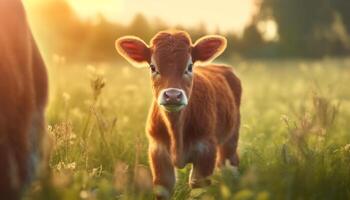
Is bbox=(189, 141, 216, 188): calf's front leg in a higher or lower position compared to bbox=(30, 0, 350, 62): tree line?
higher

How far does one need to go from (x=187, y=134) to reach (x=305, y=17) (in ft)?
157

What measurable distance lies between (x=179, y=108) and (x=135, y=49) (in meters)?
1.12

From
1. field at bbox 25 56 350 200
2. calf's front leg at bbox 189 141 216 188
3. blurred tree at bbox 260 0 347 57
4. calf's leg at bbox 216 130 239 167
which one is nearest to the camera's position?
field at bbox 25 56 350 200

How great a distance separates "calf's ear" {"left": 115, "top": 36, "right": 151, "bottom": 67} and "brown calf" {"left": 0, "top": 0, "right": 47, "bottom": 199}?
2776 mm

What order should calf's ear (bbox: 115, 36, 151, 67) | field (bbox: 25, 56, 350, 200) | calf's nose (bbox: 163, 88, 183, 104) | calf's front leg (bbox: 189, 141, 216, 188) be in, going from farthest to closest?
calf's ear (bbox: 115, 36, 151, 67) < calf's front leg (bbox: 189, 141, 216, 188) < calf's nose (bbox: 163, 88, 183, 104) < field (bbox: 25, 56, 350, 200)

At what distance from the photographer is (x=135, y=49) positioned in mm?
6684

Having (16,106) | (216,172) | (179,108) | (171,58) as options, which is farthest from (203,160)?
(16,106)

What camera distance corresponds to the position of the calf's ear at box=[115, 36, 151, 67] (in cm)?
661

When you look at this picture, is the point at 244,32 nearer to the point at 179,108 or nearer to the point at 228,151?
the point at 228,151

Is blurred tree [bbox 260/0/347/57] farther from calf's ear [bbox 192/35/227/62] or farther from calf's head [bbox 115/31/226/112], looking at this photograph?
calf's head [bbox 115/31/226/112]

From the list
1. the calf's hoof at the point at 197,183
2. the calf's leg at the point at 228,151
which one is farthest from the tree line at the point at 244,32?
the calf's hoof at the point at 197,183

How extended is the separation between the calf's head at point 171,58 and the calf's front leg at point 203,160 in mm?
427

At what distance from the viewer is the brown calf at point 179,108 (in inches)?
239

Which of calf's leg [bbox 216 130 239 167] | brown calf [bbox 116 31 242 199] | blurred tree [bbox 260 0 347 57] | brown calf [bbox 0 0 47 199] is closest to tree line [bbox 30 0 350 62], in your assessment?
blurred tree [bbox 260 0 347 57]
